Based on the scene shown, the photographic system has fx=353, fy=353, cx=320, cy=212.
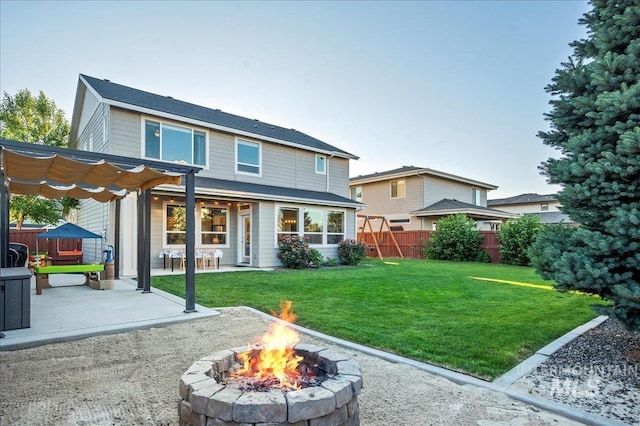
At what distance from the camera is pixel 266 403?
6.49ft

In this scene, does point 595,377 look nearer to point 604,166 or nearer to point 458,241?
point 604,166

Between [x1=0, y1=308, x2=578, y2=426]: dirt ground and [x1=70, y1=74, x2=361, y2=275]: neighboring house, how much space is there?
25.5 feet

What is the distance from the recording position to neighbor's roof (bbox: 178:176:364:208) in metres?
12.1

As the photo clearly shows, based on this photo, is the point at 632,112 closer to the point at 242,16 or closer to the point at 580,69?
the point at 580,69

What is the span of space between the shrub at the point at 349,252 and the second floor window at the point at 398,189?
8971 mm

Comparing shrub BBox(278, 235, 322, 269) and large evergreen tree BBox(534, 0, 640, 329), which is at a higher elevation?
large evergreen tree BBox(534, 0, 640, 329)

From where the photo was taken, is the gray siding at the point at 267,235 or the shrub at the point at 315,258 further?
the shrub at the point at 315,258

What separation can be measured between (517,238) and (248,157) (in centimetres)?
1248

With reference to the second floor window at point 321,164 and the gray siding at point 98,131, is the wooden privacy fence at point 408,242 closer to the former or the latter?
the second floor window at point 321,164

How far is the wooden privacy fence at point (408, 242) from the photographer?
59.3ft

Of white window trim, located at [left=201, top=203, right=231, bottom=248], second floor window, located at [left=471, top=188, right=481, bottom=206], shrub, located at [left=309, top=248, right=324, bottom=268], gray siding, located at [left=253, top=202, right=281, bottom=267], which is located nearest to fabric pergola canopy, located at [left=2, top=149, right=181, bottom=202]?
white window trim, located at [left=201, top=203, right=231, bottom=248]

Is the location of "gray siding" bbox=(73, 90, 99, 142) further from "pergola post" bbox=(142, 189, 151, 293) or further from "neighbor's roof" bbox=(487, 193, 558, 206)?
"neighbor's roof" bbox=(487, 193, 558, 206)

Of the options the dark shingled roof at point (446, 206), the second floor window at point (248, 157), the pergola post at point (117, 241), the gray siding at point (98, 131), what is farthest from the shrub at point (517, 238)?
the gray siding at point (98, 131)

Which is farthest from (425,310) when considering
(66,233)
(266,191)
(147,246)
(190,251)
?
(266,191)
